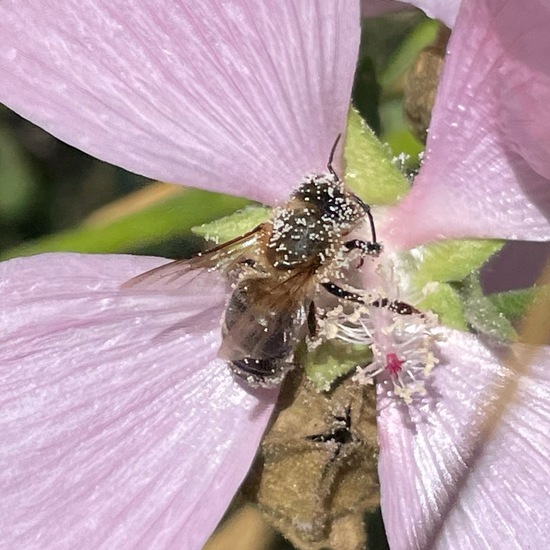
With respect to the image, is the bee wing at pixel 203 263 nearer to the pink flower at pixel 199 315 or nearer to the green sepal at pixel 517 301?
the pink flower at pixel 199 315

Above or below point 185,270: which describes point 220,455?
below

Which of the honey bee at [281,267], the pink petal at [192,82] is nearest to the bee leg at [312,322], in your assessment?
the honey bee at [281,267]

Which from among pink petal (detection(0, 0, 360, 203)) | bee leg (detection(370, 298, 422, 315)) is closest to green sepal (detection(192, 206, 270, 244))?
pink petal (detection(0, 0, 360, 203))

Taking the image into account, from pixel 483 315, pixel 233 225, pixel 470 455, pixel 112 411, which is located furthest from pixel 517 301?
pixel 112 411

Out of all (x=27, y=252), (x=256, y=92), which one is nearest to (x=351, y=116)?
(x=256, y=92)

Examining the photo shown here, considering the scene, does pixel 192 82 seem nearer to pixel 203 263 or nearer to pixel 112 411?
pixel 203 263

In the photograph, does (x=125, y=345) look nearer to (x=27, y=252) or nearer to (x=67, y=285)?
(x=67, y=285)
